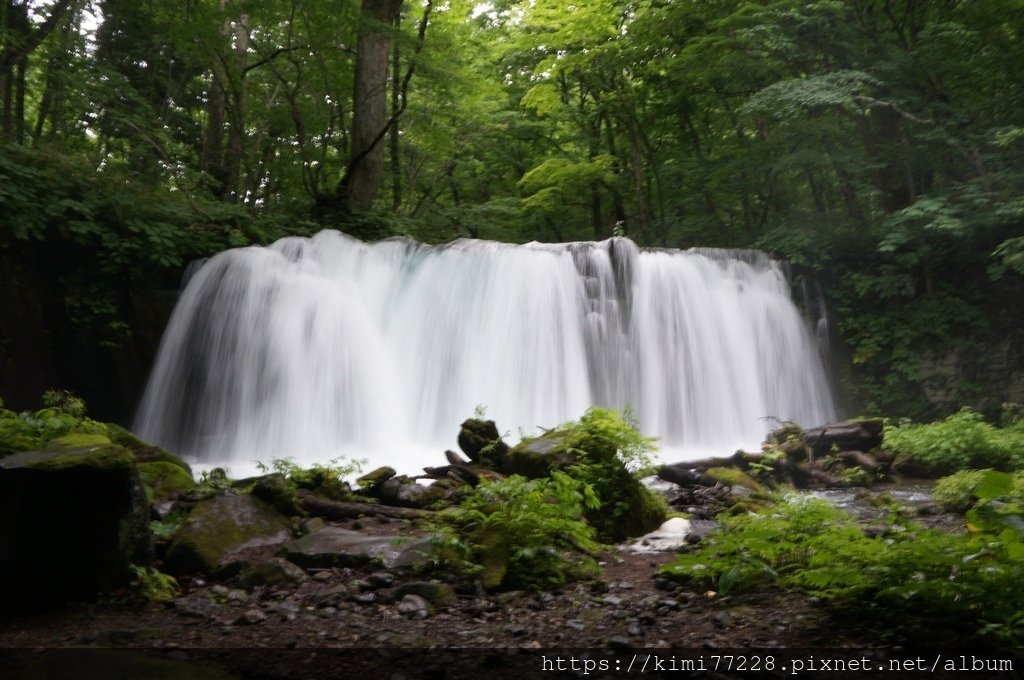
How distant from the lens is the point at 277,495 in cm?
545

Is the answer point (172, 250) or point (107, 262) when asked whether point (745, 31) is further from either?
point (107, 262)

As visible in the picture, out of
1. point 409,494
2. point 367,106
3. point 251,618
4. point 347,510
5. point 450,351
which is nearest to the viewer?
point 251,618

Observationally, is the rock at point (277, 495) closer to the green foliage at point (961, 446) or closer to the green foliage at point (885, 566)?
the green foliage at point (885, 566)

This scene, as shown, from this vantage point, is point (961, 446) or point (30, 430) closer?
point (30, 430)

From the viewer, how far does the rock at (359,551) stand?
4230 millimetres

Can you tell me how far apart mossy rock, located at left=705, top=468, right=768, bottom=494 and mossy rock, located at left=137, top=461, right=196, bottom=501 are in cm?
536

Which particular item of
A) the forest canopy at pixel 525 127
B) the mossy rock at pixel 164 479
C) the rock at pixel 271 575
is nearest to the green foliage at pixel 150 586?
the rock at pixel 271 575

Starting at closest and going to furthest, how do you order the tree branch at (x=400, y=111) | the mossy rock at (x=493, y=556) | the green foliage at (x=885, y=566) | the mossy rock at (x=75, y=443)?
the green foliage at (x=885, y=566) → the mossy rock at (x=75, y=443) → the mossy rock at (x=493, y=556) → the tree branch at (x=400, y=111)

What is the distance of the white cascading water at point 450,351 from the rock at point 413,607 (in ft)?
19.2

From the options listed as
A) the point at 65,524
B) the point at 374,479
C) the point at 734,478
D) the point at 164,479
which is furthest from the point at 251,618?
the point at 734,478

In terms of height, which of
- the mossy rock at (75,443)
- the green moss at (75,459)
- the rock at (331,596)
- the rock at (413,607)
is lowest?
the rock at (413,607)

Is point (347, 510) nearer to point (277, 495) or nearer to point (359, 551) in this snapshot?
point (277, 495)

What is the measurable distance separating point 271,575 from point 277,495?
151 cm

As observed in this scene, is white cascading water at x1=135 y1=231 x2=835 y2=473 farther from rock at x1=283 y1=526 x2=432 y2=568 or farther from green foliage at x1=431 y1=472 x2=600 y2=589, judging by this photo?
rock at x1=283 y1=526 x2=432 y2=568
